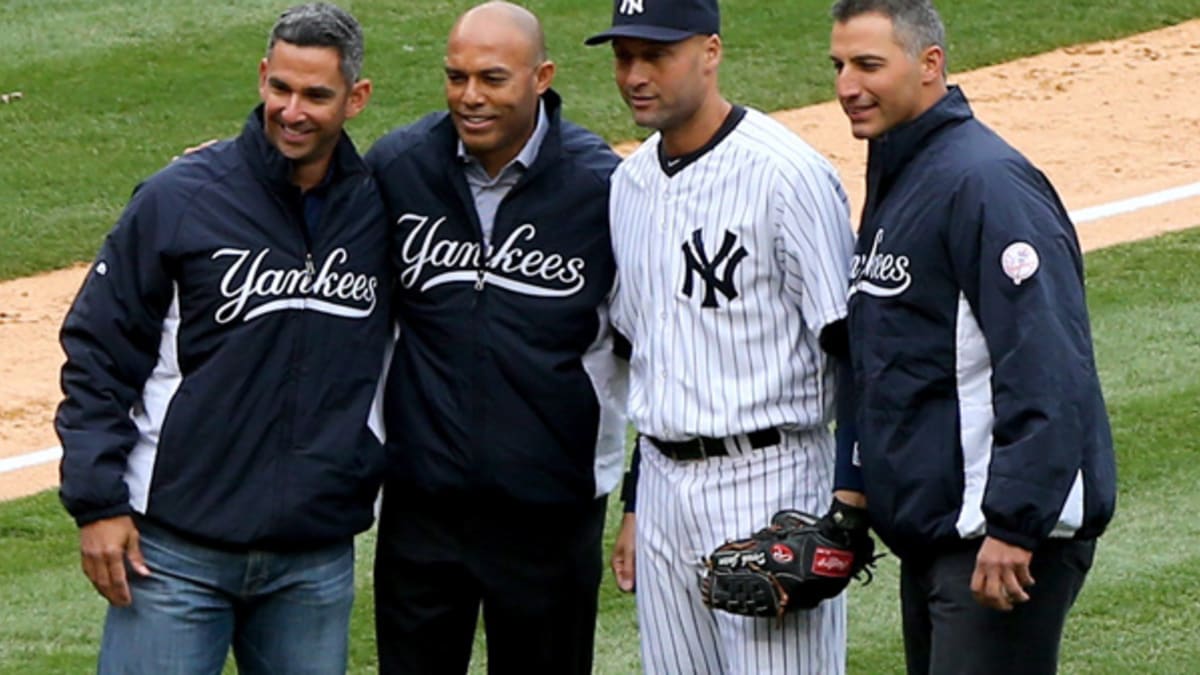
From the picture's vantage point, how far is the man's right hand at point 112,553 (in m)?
4.36

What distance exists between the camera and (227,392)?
443 centimetres

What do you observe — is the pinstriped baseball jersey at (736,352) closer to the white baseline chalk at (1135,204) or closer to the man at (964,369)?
the man at (964,369)

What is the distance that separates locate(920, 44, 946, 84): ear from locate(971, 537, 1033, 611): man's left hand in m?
0.91

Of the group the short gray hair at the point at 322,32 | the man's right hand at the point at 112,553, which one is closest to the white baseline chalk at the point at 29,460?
the man's right hand at the point at 112,553

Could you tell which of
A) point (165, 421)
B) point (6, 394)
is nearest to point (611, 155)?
point (165, 421)

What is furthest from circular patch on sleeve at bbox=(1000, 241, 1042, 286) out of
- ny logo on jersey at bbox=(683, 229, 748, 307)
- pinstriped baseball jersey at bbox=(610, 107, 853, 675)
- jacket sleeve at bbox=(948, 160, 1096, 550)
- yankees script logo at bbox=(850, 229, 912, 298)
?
ny logo on jersey at bbox=(683, 229, 748, 307)

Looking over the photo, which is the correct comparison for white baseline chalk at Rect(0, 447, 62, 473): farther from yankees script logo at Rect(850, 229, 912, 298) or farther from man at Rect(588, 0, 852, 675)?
yankees script logo at Rect(850, 229, 912, 298)

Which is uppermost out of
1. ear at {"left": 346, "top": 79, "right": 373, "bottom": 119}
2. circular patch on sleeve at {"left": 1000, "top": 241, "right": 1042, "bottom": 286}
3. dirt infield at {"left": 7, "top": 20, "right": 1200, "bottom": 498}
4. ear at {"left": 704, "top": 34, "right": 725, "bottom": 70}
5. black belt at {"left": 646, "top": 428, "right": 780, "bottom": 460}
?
ear at {"left": 704, "top": 34, "right": 725, "bottom": 70}

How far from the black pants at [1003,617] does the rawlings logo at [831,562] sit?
0.21 m

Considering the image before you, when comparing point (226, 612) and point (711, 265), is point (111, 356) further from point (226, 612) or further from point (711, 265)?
point (711, 265)

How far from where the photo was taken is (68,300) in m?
9.61

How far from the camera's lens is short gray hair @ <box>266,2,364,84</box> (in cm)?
450

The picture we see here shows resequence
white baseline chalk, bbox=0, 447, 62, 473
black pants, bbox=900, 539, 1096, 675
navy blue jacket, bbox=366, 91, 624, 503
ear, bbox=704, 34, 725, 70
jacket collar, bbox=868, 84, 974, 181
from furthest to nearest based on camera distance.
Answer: white baseline chalk, bbox=0, 447, 62, 473, navy blue jacket, bbox=366, 91, 624, 503, ear, bbox=704, 34, 725, 70, jacket collar, bbox=868, 84, 974, 181, black pants, bbox=900, 539, 1096, 675

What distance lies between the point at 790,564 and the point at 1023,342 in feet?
2.19
